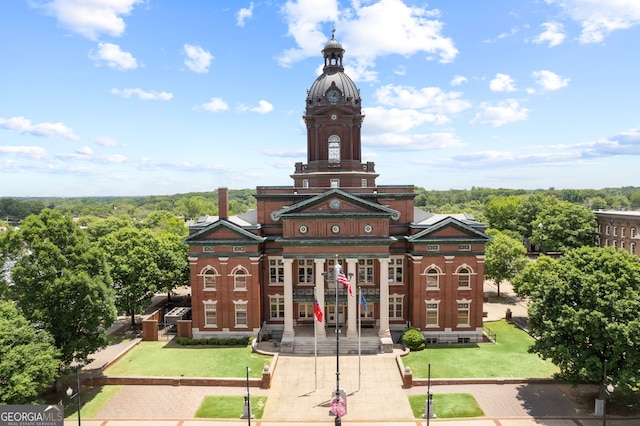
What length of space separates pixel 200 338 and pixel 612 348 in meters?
34.5

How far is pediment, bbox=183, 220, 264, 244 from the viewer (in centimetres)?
4000

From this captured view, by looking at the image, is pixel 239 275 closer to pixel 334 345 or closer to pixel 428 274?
pixel 334 345

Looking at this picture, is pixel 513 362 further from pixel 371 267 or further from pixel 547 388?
pixel 371 267

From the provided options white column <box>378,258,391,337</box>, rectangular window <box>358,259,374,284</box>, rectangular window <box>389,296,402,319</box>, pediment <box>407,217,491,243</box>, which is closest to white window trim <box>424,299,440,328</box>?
rectangular window <box>389,296,402,319</box>

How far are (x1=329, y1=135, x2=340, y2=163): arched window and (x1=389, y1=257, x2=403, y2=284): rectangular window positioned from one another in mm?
13124

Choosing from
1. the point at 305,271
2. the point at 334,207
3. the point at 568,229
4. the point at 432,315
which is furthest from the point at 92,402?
the point at 568,229

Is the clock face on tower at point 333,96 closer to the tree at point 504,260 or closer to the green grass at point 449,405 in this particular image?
the tree at point 504,260

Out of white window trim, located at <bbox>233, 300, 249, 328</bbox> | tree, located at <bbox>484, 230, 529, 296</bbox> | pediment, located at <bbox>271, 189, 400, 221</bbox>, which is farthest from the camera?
tree, located at <bbox>484, 230, 529, 296</bbox>

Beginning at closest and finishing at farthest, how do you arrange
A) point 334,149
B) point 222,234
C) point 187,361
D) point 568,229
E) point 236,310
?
1. point 187,361
2. point 222,234
3. point 236,310
4. point 334,149
5. point 568,229

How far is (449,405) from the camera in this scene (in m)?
28.3

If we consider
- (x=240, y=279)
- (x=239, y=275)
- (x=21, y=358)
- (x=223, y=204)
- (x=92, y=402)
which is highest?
(x=223, y=204)

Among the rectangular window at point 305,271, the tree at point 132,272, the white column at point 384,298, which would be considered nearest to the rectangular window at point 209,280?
the tree at point 132,272

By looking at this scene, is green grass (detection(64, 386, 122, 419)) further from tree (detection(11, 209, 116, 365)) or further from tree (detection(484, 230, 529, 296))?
tree (detection(484, 230, 529, 296))

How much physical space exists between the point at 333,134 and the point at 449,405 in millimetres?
29951
